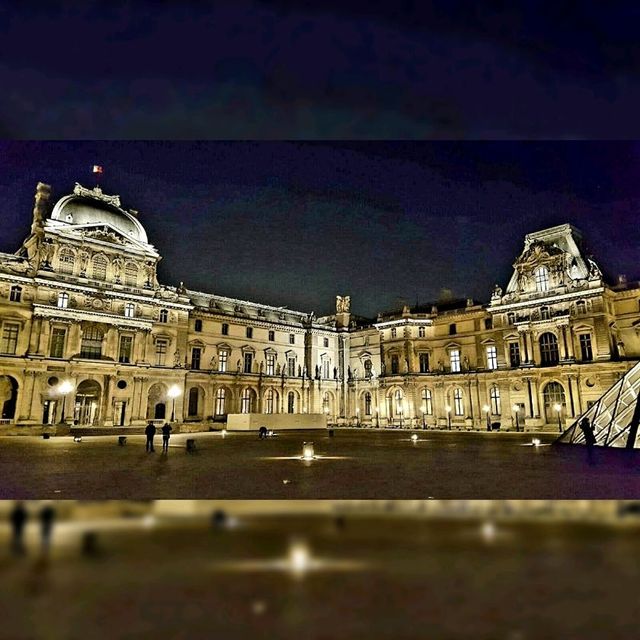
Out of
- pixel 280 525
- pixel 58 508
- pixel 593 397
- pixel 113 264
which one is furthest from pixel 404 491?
pixel 113 264

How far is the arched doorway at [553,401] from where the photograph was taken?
41531 mm

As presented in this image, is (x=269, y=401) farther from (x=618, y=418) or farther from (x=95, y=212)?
(x=618, y=418)

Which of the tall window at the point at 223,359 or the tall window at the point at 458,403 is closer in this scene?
the tall window at the point at 458,403

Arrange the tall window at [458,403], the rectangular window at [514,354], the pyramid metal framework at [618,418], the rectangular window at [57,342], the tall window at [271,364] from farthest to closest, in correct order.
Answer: the tall window at [271,364] < the tall window at [458,403] < the rectangular window at [514,354] < the rectangular window at [57,342] < the pyramid metal framework at [618,418]

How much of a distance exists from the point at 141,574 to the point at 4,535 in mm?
3127

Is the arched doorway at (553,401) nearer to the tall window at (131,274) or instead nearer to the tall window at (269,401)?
the tall window at (269,401)

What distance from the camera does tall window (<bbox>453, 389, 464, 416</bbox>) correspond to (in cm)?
4950

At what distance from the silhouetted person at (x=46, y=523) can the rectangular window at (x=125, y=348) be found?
35760 millimetres

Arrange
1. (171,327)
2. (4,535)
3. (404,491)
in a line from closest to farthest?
(4,535) → (404,491) → (171,327)

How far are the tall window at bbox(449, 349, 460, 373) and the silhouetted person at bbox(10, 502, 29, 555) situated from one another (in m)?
47.0

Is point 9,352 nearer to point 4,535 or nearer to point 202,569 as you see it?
point 4,535

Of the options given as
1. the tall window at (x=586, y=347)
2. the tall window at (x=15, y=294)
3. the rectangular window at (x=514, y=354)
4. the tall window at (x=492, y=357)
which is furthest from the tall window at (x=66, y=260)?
the tall window at (x=586, y=347)

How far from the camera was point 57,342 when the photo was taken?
38.4 meters

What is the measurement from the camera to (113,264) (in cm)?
4244
